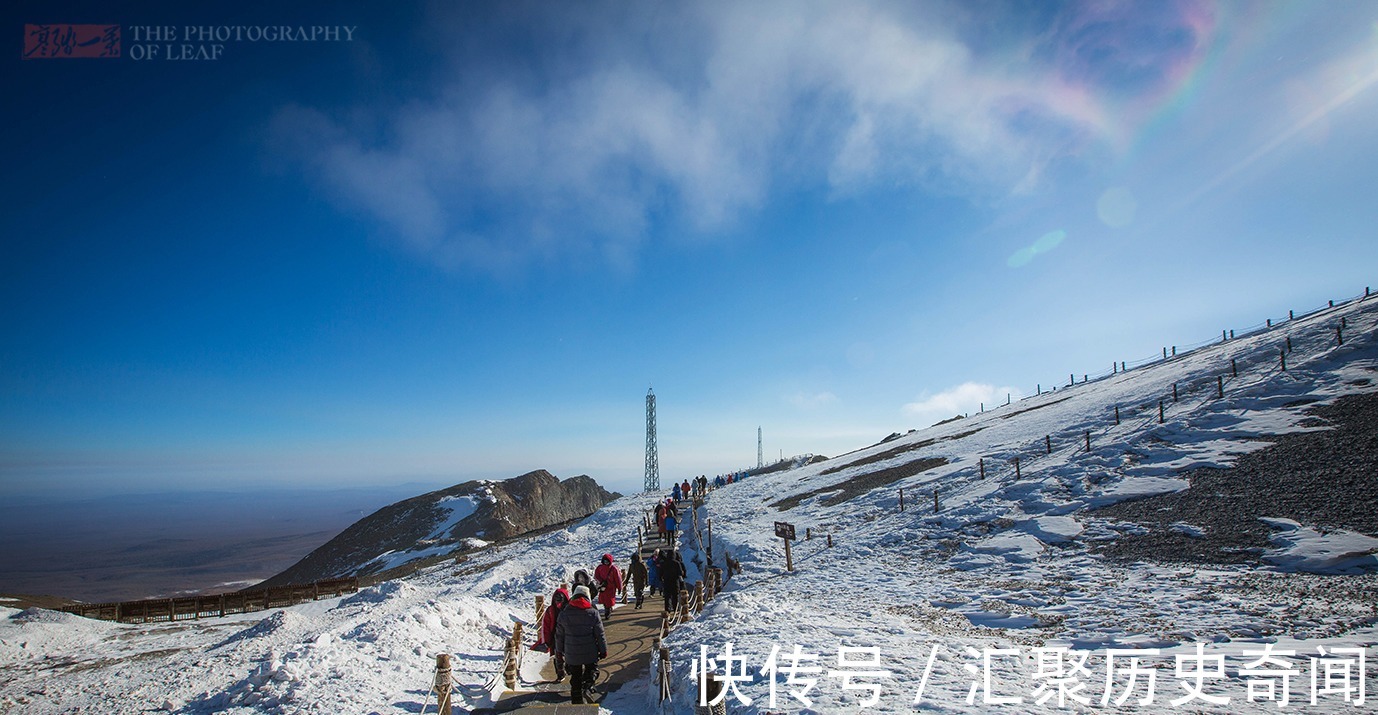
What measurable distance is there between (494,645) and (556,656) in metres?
4.67

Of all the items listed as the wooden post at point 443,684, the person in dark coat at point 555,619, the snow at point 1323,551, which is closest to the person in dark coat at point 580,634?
the person in dark coat at point 555,619

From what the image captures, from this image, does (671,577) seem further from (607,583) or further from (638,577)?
(638,577)

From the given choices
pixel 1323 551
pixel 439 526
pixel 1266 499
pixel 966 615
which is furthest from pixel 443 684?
pixel 439 526

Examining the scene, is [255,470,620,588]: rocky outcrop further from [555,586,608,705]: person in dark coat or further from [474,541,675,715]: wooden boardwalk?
[555,586,608,705]: person in dark coat

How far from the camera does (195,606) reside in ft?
84.5

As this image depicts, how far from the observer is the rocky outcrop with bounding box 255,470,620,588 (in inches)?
2137

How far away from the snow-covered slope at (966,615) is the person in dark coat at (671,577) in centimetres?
124

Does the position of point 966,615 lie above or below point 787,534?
below

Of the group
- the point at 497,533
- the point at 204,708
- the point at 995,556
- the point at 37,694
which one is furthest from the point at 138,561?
the point at 995,556

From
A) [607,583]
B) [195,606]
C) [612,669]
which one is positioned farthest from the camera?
[195,606]

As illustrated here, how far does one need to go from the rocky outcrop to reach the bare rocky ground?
44.9 meters

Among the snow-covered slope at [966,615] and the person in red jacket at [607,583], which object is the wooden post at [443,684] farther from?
the person in red jacket at [607,583]

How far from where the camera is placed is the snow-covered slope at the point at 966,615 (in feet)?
25.2

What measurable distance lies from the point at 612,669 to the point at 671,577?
3525mm
